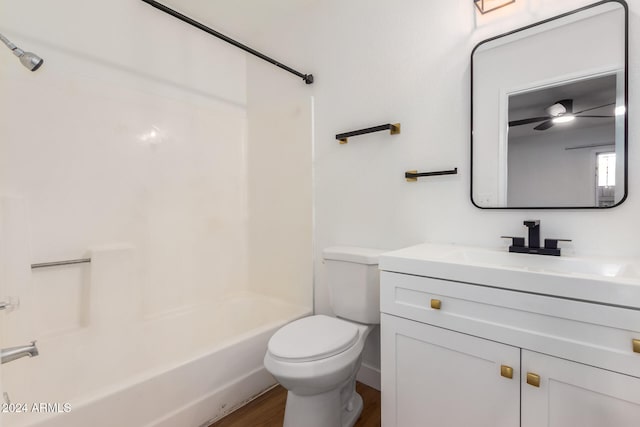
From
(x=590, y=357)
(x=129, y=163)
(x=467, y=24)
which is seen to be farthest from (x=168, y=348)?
(x=467, y=24)

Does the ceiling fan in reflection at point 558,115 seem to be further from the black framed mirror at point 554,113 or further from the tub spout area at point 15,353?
the tub spout area at point 15,353

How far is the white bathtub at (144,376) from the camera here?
49.1 inches

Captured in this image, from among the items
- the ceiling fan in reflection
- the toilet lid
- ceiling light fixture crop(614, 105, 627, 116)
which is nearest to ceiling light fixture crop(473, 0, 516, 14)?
the ceiling fan in reflection

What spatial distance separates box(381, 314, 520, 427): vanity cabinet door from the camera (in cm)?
102

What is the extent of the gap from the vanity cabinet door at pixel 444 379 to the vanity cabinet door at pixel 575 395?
41 mm

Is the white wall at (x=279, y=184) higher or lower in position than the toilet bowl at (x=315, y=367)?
higher

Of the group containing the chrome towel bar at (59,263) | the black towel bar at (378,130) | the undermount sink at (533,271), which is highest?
the black towel bar at (378,130)

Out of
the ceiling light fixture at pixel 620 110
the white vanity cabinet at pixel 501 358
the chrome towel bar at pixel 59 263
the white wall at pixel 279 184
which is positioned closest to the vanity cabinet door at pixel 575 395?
the white vanity cabinet at pixel 501 358

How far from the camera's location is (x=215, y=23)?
2.28 meters

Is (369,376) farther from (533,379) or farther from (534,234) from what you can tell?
(534,234)

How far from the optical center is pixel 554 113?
4.31ft

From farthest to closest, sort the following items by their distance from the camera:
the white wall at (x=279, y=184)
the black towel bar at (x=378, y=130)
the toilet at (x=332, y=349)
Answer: the white wall at (x=279, y=184) → the black towel bar at (x=378, y=130) → the toilet at (x=332, y=349)

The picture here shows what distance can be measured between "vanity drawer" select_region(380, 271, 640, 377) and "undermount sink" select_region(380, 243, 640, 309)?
0.03 meters

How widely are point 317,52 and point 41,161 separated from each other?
1.72 meters
